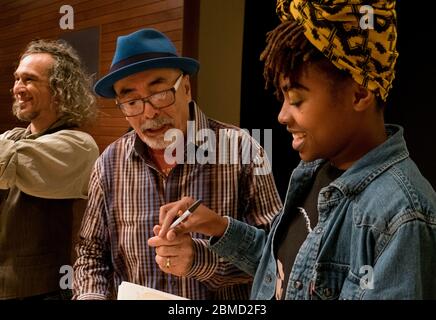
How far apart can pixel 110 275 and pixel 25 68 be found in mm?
887

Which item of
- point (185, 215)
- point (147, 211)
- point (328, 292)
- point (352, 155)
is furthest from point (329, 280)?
point (147, 211)

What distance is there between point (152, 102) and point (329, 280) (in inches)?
A: 27.9

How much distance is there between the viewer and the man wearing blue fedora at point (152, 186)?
1.16 meters

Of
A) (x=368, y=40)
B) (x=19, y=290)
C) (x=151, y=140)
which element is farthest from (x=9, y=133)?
(x=368, y=40)

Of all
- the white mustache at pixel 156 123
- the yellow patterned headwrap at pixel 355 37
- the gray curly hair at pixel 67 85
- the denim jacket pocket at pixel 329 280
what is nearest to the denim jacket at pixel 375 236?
the denim jacket pocket at pixel 329 280

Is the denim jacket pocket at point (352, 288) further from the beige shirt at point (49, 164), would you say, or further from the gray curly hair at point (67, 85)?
the gray curly hair at point (67, 85)

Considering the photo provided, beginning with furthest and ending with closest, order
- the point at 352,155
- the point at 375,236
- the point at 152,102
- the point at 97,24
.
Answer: the point at 97,24, the point at 152,102, the point at 352,155, the point at 375,236

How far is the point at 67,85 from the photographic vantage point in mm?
1669

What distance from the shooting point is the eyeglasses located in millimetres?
1163

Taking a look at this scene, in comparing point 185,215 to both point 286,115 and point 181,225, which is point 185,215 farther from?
point 286,115

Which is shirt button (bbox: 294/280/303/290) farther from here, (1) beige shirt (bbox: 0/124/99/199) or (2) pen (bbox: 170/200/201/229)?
(1) beige shirt (bbox: 0/124/99/199)

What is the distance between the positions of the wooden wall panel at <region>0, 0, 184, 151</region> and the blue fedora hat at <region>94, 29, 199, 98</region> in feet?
2.17

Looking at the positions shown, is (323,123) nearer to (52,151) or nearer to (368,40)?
(368,40)

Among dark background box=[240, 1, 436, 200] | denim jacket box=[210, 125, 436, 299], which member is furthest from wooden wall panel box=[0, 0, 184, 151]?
denim jacket box=[210, 125, 436, 299]
